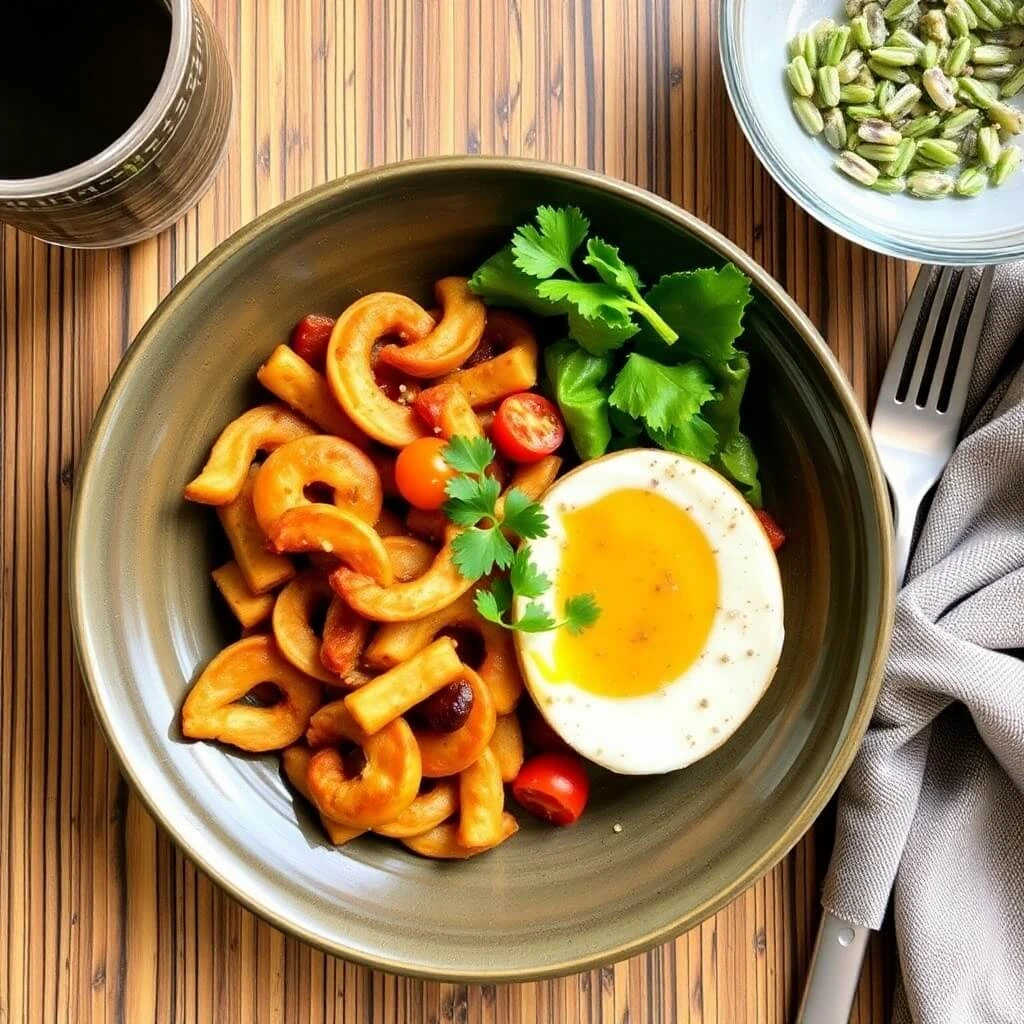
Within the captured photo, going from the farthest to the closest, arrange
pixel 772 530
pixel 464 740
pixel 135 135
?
pixel 772 530 → pixel 464 740 → pixel 135 135

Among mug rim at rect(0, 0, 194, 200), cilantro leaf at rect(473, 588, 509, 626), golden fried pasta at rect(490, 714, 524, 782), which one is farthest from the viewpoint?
golden fried pasta at rect(490, 714, 524, 782)

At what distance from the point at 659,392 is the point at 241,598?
0.59 metres

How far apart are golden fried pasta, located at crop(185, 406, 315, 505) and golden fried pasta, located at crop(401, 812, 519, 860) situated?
495mm

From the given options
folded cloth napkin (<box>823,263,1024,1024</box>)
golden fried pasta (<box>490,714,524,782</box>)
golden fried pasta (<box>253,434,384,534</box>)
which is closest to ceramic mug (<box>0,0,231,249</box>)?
golden fried pasta (<box>253,434,384,534</box>)

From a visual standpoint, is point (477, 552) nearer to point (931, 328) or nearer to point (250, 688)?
point (250, 688)

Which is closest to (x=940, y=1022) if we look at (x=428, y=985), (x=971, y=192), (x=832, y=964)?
(x=832, y=964)

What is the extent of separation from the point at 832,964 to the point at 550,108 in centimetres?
122

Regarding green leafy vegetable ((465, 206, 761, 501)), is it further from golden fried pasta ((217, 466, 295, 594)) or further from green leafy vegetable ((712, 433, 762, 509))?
golden fried pasta ((217, 466, 295, 594))

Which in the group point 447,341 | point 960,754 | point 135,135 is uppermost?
point 135,135

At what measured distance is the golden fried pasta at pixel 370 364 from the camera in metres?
1.44

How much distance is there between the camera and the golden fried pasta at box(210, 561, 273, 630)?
58.7 inches

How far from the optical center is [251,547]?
1.46 metres

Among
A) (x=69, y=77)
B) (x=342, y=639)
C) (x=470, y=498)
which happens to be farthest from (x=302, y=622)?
(x=69, y=77)

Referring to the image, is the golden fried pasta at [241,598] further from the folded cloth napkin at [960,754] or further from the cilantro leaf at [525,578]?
the folded cloth napkin at [960,754]
